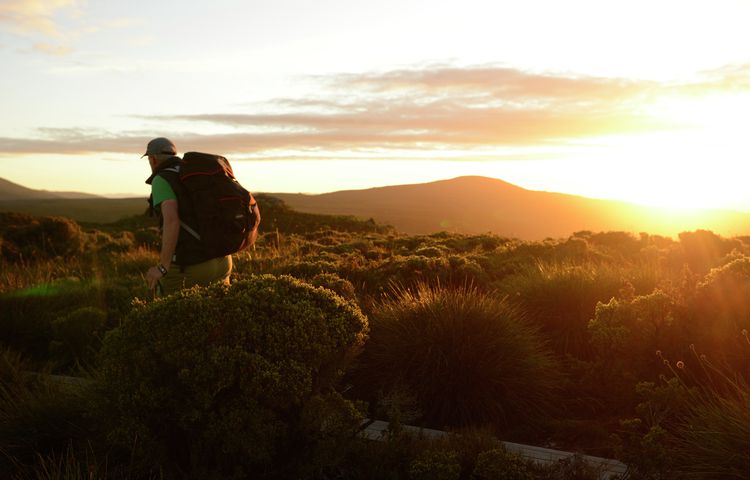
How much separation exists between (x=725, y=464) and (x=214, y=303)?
344cm

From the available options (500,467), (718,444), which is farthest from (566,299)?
(500,467)

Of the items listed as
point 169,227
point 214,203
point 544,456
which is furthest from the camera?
point 214,203

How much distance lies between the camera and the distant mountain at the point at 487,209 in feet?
267

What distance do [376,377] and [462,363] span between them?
83 cm

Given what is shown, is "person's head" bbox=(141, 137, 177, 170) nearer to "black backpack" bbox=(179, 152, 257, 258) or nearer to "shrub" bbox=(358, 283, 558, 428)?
"black backpack" bbox=(179, 152, 257, 258)

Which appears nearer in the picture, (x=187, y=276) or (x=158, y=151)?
(x=158, y=151)

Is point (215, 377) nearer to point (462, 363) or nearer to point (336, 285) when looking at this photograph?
point (462, 363)

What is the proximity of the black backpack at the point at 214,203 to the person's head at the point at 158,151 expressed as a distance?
173mm

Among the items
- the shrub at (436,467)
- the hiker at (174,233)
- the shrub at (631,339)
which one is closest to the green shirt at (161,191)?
the hiker at (174,233)

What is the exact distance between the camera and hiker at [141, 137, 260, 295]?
576cm

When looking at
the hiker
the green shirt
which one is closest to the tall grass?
the hiker

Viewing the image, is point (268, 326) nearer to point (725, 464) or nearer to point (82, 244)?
point (725, 464)

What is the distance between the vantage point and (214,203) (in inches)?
231

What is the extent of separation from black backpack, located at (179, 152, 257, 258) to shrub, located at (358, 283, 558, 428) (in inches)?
76.9
